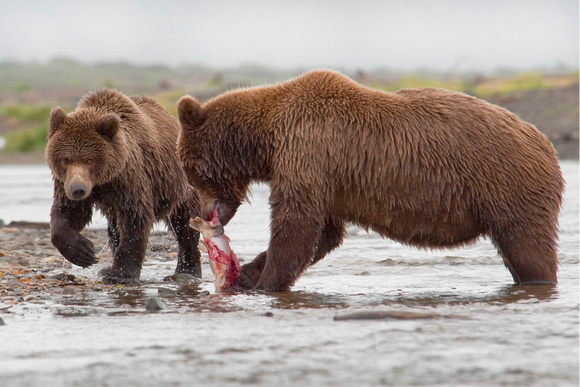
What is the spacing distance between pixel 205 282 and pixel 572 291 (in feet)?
9.66

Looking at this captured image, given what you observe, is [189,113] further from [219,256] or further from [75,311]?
[75,311]

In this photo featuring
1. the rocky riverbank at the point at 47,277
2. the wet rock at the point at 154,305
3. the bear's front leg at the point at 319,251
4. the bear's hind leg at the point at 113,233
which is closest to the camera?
the wet rock at the point at 154,305

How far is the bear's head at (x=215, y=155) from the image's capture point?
608 cm

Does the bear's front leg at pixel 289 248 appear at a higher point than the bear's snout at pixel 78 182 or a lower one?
lower

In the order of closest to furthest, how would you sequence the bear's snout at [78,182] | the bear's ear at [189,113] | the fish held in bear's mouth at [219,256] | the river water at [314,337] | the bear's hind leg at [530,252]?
the river water at [314,337] → the bear's hind leg at [530,252] → the bear's ear at [189,113] → the fish held in bear's mouth at [219,256] → the bear's snout at [78,182]

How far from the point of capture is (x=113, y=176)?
6.81 meters

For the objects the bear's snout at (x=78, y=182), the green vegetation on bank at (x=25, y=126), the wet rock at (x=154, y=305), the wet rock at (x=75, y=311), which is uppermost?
the green vegetation on bank at (x=25, y=126)

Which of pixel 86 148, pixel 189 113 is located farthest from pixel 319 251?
pixel 86 148

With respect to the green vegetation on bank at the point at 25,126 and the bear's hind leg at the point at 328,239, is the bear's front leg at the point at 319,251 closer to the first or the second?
the bear's hind leg at the point at 328,239

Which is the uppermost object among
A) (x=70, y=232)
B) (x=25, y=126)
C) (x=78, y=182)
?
(x=25, y=126)

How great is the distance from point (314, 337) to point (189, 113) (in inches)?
97.4

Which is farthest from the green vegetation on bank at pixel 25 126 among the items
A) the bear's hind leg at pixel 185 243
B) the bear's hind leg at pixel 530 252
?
the bear's hind leg at pixel 530 252

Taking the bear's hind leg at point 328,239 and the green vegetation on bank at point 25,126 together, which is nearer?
the bear's hind leg at point 328,239

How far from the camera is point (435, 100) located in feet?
19.9
